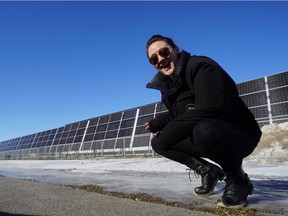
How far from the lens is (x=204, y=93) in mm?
2326

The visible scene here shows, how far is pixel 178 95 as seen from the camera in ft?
8.73

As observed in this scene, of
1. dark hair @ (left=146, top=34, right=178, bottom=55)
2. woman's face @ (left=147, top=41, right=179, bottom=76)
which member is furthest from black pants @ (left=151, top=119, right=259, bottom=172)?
dark hair @ (left=146, top=34, right=178, bottom=55)

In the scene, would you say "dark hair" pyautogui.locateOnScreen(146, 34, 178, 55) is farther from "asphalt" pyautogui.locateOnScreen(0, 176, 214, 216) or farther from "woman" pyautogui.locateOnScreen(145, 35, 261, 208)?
"asphalt" pyautogui.locateOnScreen(0, 176, 214, 216)

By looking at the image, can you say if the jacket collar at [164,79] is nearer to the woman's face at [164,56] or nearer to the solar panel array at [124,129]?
the woman's face at [164,56]

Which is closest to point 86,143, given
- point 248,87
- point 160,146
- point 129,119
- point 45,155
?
point 129,119

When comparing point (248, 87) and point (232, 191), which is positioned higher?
point (248, 87)

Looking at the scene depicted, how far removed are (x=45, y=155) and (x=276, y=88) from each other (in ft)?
82.0

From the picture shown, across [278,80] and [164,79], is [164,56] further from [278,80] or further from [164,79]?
[278,80]

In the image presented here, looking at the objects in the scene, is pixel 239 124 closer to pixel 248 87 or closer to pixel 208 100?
pixel 208 100

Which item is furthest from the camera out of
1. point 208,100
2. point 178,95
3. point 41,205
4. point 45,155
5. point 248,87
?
point 45,155

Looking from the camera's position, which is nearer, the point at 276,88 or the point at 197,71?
the point at 197,71

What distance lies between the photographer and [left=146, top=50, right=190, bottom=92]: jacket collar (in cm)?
254

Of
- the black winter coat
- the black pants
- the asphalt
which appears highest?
the black winter coat

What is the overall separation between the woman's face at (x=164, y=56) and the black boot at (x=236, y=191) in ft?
3.03
